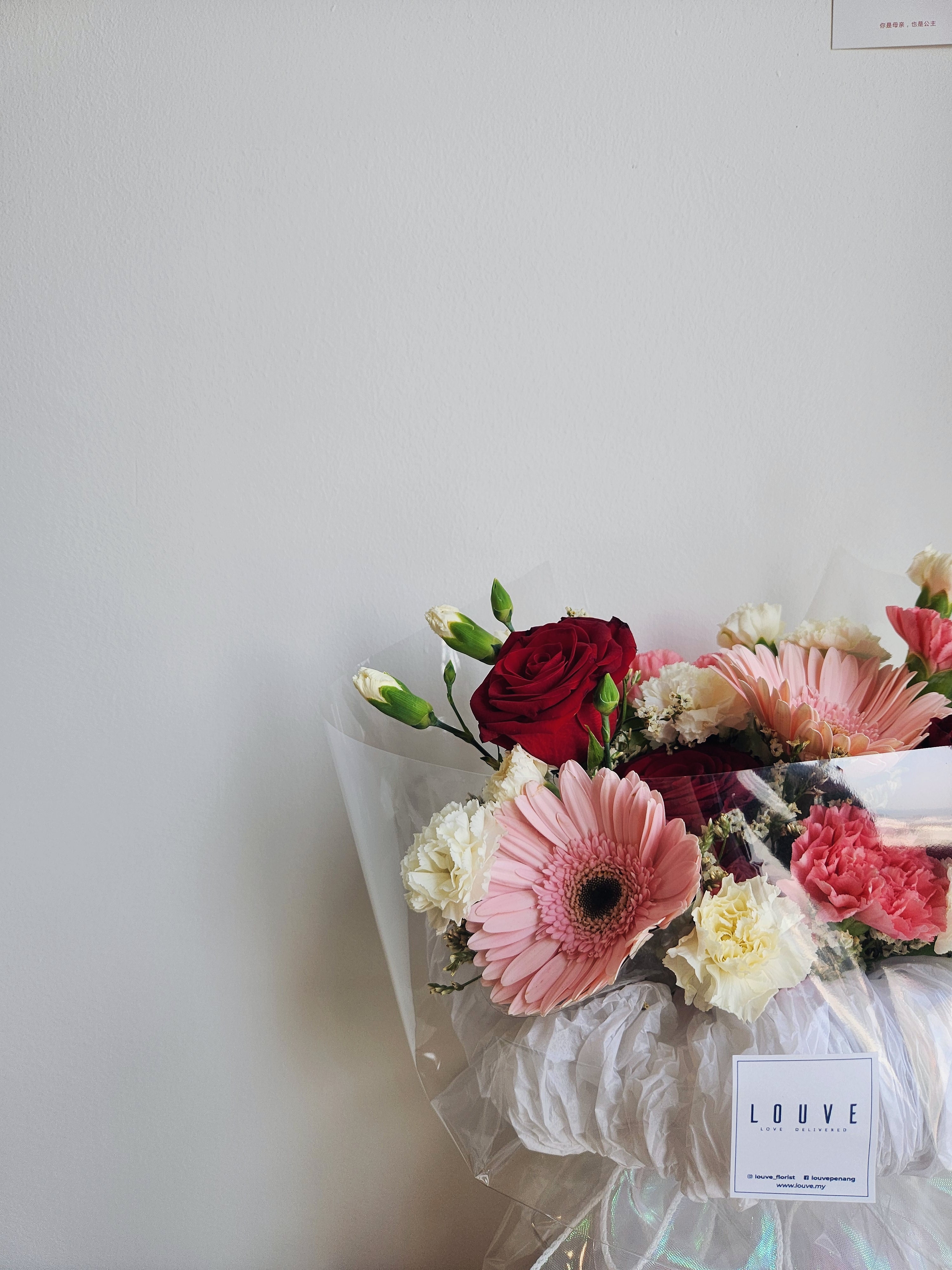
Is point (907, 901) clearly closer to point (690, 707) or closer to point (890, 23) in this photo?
point (690, 707)

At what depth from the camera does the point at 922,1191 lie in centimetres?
57

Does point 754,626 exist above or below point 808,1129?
above

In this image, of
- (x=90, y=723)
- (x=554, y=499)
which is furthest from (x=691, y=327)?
(x=90, y=723)

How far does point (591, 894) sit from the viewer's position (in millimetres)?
561

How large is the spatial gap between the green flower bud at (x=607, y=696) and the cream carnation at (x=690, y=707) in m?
0.07

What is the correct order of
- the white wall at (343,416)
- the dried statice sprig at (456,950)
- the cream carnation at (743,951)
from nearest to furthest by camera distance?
the cream carnation at (743,951) < the dried statice sprig at (456,950) < the white wall at (343,416)

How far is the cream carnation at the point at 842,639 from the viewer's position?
2.15 feet

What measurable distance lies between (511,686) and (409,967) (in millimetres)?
263

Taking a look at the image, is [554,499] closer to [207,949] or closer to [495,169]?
[495,169]

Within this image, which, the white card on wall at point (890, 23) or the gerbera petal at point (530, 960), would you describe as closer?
the gerbera petal at point (530, 960)

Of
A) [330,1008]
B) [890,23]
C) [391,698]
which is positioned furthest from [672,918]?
[890,23]

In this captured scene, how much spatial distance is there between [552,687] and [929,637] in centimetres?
31

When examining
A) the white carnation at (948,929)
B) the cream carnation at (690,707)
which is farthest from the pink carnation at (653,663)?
the white carnation at (948,929)

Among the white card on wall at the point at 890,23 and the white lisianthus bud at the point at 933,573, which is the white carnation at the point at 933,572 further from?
the white card on wall at the point at 890,23
